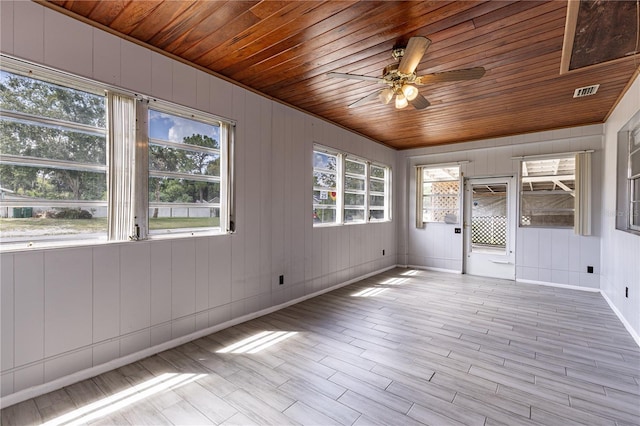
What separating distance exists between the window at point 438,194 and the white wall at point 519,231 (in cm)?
16

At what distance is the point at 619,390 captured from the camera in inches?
85.7

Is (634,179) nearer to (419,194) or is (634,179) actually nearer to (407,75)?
(407,75)

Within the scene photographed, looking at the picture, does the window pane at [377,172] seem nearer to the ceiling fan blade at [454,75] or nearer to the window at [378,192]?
the window at [378,192]

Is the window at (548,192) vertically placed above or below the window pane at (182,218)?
above

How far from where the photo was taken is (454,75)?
7.93ft

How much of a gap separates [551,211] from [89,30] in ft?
22.5

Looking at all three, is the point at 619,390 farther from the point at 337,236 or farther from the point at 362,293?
the point at 337,236

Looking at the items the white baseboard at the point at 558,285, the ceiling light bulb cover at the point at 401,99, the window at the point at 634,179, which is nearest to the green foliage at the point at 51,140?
the ceiling light bulb cover at the point at 401,99

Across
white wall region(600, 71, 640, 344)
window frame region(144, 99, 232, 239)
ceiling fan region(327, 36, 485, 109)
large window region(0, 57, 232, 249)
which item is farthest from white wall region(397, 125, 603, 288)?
large window region(0, 57, 232, 249)

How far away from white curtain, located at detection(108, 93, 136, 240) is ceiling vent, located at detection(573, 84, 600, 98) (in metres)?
4.83

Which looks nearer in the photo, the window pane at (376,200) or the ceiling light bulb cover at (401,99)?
the ceiling light bulb cover at (401,99)

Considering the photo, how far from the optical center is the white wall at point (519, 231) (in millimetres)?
4898

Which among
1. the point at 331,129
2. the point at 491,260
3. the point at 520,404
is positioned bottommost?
the point at 520,404

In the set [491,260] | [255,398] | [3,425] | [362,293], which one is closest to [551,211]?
[491,260]
